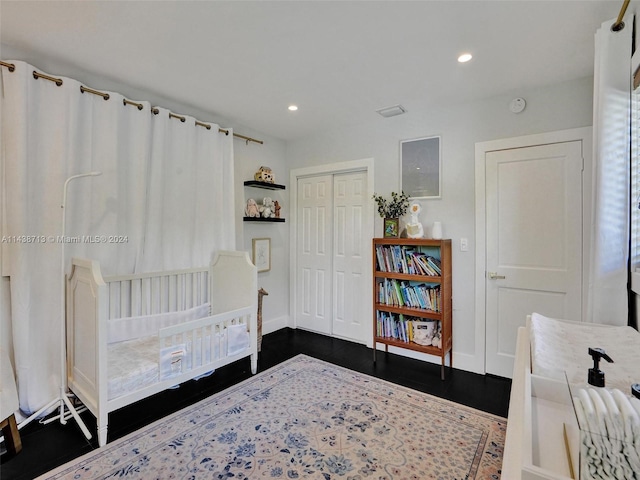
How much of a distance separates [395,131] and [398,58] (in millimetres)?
1071

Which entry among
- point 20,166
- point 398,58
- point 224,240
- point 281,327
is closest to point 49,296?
point 20,166

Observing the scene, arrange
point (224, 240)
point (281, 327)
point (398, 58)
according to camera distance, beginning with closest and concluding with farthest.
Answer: point (398, 58), point (224, 240), point (281, 327)

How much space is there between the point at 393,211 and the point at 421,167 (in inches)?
19.5

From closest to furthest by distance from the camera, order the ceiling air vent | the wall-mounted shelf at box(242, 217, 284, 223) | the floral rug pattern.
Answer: the floral rug pattern < the ceiling air vent < the wall-mounted shelf at box(242, 217, 284, 223)

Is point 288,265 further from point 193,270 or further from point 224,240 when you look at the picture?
point 193,270

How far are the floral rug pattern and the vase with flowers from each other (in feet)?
4.45

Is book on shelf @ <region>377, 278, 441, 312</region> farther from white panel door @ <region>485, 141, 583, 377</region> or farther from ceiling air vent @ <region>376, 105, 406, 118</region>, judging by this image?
ceiling air vent @ <region>376, 105, 406, 118</region>

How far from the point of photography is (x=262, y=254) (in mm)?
3609

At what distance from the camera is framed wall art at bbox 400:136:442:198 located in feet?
9.36

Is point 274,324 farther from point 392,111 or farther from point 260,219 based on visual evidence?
point 392,111

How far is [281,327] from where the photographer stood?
3.87m

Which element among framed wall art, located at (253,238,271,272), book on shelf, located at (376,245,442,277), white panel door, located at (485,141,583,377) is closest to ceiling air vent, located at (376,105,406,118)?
white panel door, located at (485,141,583,377)

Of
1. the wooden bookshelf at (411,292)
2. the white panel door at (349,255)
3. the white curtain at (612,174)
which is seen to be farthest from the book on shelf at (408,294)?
the white curtain at (612,174)

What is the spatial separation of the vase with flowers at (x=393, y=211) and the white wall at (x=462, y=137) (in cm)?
13
